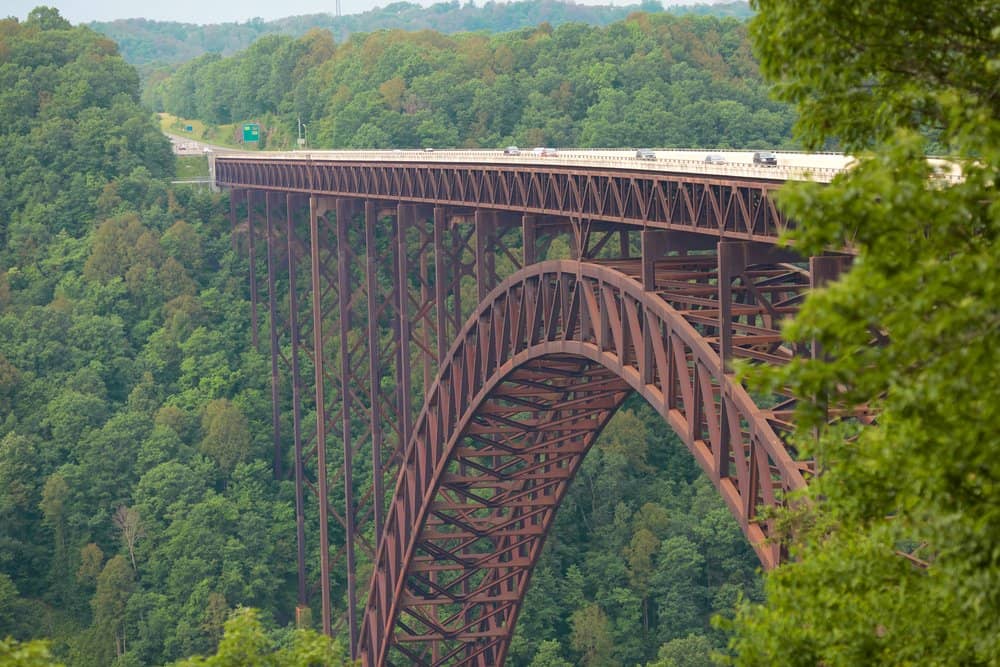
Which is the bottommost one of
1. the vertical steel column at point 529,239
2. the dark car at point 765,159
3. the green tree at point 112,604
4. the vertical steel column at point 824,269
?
the green tree at point 112,604

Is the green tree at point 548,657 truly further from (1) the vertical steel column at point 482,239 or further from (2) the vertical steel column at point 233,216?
(2) the vertical steel column at point 233,216

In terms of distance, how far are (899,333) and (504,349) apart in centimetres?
2803

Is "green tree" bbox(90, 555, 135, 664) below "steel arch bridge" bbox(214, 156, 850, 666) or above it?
below

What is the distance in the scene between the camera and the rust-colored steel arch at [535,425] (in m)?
26.3

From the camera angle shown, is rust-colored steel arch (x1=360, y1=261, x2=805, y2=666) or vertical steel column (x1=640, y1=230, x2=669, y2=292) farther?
vertical steel column (x1=640, y1=230, x2=669, y2=292)

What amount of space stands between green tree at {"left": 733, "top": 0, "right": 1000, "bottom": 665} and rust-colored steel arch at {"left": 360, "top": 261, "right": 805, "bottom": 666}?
26.6 feet

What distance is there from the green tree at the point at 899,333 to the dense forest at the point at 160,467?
36.4 metres

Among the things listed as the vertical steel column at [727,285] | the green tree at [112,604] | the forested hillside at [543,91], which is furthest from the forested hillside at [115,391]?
the vertical steel column at [727,285]

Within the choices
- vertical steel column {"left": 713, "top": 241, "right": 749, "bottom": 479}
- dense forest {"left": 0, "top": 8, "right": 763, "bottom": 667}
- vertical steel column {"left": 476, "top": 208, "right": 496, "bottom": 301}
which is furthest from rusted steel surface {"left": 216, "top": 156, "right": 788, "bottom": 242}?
dense forest {"left": 0, "top": 8, "right": 763, "bottom": 667}

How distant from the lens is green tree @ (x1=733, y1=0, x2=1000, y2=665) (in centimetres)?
1070

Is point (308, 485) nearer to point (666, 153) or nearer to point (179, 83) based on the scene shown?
point (666, 153)

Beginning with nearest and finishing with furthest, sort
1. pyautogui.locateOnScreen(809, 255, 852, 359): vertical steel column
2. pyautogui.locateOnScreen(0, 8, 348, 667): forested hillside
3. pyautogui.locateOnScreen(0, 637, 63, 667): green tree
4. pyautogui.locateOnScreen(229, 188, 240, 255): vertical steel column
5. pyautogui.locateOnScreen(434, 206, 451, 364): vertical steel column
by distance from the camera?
pyautogui.locateOnScreen(0, 637, 63, 667): green tree → pyautogui.locateOnScreen(809, 255, 852, 359): vertical steel column → pyautogui.locateOnScreen(434, 206, 451, 364): vertical steel column → pyautogui.locateOnScreen(0, 8, 348, 667): forested hillside → pyautogui.locateOnScreen(229, 188, 240, 255): vertical steel column

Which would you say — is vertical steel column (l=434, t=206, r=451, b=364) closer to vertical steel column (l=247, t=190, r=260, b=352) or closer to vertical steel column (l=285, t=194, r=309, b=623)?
vertical steel column (l=285, t=194, r=309, b=623)

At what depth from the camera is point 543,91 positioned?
90062 millimetres
